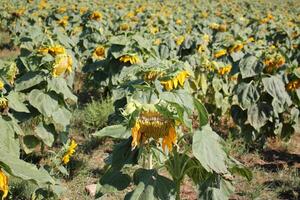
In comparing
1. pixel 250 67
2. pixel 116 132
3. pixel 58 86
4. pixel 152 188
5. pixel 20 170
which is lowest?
pixel 250 67

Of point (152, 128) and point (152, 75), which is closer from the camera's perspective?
point (152, 128)

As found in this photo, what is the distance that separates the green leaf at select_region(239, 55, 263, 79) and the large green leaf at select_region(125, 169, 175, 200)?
2.34 metres

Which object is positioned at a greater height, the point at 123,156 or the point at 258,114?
the point at 123,156

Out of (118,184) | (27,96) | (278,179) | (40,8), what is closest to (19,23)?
(40,8)

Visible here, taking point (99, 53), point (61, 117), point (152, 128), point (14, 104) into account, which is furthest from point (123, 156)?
point (99, 53)

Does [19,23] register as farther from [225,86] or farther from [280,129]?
[280,129]

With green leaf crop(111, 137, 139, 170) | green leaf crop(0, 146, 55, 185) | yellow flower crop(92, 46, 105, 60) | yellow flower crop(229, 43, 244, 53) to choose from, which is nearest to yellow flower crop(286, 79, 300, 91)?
yellow flower crop(229, 43, 244, 53)

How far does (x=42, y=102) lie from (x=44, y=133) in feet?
0.95

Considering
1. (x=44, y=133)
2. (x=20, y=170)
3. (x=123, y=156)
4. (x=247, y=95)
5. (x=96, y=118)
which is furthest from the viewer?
(x=96, y=118)

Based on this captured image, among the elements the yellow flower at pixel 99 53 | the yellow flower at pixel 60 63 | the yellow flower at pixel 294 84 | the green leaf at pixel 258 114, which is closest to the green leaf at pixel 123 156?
the yellow flower at pixel 60 63

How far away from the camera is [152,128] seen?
5.77 feet

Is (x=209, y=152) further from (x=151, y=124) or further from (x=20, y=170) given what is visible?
(x=20, y=170)

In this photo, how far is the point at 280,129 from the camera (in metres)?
4.48

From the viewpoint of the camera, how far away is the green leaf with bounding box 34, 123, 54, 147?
11.9 feet
